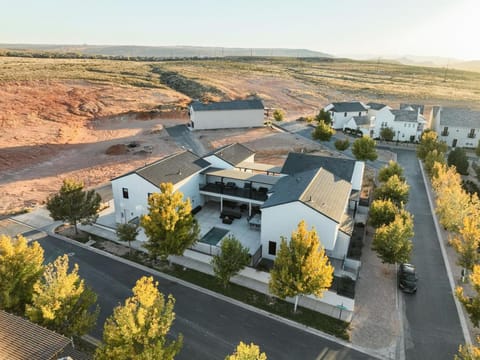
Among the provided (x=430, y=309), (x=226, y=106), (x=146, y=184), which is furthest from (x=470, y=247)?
(x=226, y=106)

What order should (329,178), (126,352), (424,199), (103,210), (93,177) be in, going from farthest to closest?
(93,177) → (424,199) → (103,210) → (329,178) → (126,352)

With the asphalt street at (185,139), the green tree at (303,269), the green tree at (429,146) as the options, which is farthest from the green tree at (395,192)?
the asphalt street at (185,139)

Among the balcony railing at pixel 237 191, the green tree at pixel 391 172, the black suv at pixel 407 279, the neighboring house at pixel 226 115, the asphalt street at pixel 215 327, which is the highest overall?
the neighboring house at pixel 226 115

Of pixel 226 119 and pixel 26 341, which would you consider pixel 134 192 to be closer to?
pixel 26 341

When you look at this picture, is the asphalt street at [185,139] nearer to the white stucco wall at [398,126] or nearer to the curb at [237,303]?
Result: the curb at [237,303]

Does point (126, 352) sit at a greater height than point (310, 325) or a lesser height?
greater

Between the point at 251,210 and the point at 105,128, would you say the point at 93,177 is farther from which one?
the point at 105,128

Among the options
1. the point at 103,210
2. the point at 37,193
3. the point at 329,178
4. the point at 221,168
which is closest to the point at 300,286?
the point at 329,178
